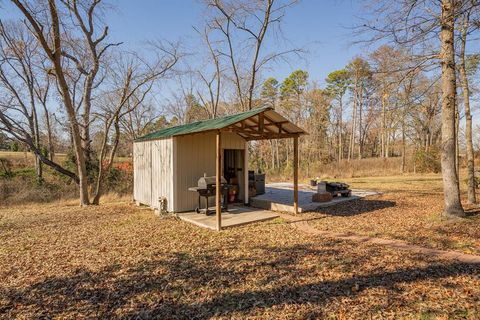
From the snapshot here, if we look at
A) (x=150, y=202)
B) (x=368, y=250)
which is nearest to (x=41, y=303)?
(x=368, y=250)

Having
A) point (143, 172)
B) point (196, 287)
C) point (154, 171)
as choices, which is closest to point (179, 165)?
point (154, 171)

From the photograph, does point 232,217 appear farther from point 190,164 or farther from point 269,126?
point 269,126

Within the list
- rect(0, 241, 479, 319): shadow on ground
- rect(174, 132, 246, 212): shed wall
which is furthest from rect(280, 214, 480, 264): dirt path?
rect(174, 132, 246, 212): shed wall

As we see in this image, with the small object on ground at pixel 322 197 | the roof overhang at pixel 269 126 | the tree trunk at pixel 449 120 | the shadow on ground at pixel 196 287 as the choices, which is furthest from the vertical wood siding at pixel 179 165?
the tree trunk at pixel 449 120

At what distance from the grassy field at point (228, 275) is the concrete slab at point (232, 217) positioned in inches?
12.0

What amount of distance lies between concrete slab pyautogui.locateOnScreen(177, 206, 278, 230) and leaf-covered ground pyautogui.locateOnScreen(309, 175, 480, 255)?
1310mm

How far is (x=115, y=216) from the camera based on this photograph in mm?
8094

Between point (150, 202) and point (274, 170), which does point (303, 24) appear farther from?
point (274, 170)

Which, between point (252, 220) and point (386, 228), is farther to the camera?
point (252, 220)

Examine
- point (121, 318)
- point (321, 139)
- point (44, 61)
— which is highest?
point (44, 61)

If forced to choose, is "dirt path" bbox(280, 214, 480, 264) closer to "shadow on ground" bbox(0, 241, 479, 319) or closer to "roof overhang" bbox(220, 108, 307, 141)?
"shadow on ground" bbox(0, 241, 479, 319)

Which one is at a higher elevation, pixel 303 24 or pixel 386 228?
pixel 303 24

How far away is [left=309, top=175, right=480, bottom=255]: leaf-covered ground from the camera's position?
16.5 ft

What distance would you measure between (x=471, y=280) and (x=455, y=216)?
136 inches
